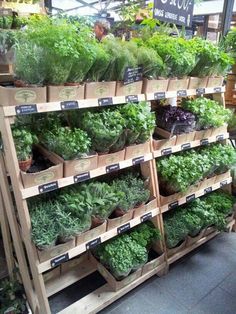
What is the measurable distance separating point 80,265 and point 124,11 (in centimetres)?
227

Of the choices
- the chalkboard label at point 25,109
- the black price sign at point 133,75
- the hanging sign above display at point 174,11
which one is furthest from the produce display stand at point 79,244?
the hanging sign above display at point 174,11

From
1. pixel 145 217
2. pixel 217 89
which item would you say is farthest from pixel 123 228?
pixel 217 89

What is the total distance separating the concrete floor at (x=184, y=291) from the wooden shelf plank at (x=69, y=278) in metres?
0.12

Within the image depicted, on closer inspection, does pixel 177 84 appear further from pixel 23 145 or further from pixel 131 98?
pixel 23 145

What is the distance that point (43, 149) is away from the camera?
1.65 m

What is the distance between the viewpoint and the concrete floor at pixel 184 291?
1.93 meters

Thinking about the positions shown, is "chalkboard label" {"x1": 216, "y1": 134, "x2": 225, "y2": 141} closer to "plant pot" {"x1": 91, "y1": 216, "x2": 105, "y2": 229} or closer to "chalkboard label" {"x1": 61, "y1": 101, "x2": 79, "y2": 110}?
"plant pot" {"x1": 91, "y1": 216, "x2": 105, "y2": 229}

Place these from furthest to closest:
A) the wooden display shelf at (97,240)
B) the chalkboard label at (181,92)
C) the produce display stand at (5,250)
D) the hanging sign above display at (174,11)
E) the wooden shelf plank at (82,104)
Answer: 1. the chalkboard label at (181,92)
2. the hanging sign above display at (174,11)
3. the produce display stand at (5,250)
4. the wooden display shelf at (97,240)
5. the wooden shelf plank at (82,104)

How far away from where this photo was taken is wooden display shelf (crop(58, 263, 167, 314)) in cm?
176

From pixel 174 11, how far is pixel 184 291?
6.81ft

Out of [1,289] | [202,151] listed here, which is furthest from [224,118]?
[1,289]

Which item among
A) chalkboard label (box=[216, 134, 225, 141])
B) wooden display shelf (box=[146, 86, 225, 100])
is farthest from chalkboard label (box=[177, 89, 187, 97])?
chalkboard label (box=[216, 134, 225, 141])

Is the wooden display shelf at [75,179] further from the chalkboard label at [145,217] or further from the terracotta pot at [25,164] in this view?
the chalkboard label at [145,217]

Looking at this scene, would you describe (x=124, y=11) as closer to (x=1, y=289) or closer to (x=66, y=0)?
(x=66, y=0)
